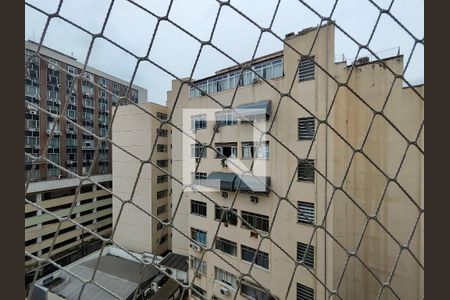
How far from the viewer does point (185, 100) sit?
3068 millimetres

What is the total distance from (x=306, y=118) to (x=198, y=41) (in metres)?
1.91

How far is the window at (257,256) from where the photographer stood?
2.54 m

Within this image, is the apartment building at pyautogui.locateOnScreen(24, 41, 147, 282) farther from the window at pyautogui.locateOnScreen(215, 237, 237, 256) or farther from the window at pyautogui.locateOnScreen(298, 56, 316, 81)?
the window at pyautogui.locateOnScreen(298, 56, 316, 81)

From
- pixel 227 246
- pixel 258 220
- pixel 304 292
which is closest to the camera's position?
pixel 304 292

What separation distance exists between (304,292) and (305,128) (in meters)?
1.51

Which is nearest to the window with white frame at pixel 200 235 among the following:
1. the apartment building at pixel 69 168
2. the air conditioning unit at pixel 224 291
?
the air conditioning unit at pixel 224 291

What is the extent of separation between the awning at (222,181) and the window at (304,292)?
1116mm

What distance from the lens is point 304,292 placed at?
227 cm

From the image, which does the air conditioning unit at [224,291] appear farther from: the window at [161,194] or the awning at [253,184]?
the window at [161,194]

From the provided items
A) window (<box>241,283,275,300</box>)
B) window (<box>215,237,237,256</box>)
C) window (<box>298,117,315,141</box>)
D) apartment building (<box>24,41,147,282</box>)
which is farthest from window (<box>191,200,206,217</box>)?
apartment building (<box>24,41,147,282</box>)

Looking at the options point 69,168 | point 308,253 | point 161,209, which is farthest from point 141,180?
point 308,253

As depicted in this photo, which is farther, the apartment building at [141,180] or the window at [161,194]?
the window at [161,194]

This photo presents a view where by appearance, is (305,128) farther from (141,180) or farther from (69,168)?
(69,168)

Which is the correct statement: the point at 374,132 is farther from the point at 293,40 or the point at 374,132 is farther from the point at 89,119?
the point at 89,119
